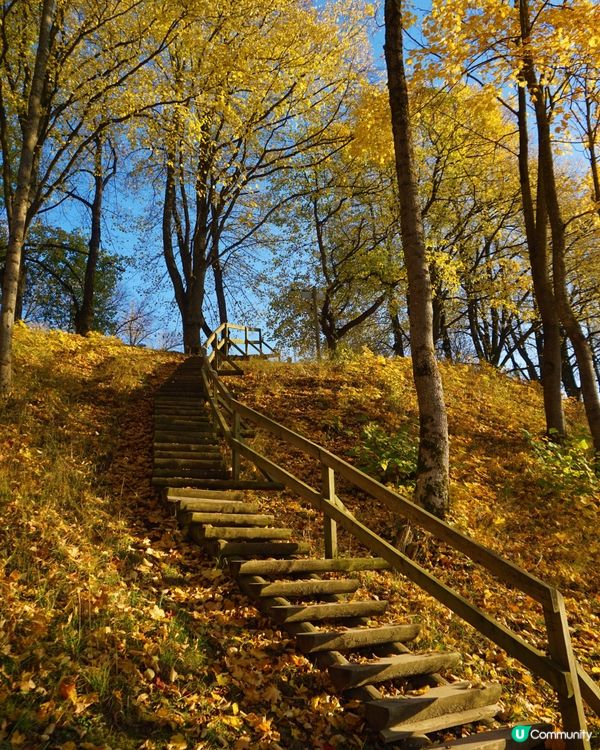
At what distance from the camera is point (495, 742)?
3.45m

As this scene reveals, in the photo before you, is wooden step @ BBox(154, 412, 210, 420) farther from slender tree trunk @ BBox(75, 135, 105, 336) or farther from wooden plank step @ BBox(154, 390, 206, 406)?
slender tree trunk @ BBox(75, 135, 105, 336)

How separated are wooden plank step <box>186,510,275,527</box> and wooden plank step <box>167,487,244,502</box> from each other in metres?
0.43

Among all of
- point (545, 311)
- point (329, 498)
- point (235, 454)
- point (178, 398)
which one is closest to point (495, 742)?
point (329, 498)

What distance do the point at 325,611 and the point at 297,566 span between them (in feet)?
2.43

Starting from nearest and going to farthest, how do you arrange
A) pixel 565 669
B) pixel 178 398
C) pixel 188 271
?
pixel 565 669 → pixel 178 398 → pixel 188 271

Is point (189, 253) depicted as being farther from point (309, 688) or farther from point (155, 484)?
point (309, 688)

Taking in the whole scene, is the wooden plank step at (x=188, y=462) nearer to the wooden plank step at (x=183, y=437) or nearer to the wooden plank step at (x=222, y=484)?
the wooden plank step at (x=222, y=484)

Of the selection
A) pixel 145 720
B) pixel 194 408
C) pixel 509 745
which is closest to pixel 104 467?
pixel 194 408

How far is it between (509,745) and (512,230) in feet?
75.0

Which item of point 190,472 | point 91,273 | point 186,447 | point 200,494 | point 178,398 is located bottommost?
point 200,494

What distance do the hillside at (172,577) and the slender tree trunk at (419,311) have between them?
75 centimetres

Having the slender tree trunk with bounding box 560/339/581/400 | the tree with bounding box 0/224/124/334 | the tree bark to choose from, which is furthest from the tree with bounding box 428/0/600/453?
the tree with bounding box 0/224/124/334

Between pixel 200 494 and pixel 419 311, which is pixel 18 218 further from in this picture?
pixel 419 311

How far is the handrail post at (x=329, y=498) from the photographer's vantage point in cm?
570
